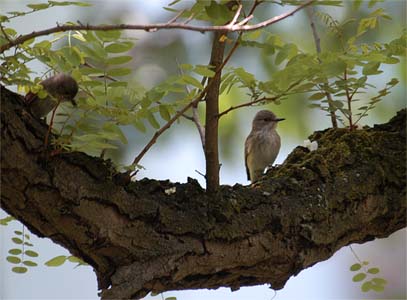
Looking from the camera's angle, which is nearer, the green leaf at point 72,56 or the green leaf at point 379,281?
the green leaf at point 72,56

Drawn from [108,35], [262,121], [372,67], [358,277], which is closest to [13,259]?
[108,35]

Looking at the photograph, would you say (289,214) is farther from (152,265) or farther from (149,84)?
(149,84)

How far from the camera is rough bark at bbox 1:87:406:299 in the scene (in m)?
2.77

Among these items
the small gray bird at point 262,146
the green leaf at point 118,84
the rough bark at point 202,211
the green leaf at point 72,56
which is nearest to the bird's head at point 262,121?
the small gray bird at point 262,146

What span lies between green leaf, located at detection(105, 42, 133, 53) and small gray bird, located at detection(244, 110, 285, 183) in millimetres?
4052

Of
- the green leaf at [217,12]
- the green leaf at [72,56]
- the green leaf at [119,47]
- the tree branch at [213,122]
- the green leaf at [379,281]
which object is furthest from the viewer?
the green leaf at [379,281]

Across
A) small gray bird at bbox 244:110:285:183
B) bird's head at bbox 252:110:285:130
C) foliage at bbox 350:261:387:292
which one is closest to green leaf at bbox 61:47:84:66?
foliage at bbox 350:261:387:292

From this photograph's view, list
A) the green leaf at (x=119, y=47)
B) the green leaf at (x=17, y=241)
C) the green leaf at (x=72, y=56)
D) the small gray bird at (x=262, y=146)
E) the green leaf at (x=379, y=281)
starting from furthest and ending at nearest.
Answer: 1. the small gray bird at (x=262, y=146)
2. the green leaf at (x=379, y=281)
3. the green leaf at (x=17, y=241)
4. the green leaf at (x=119, y=47)
5. the green leaf at (x=72, y=56)

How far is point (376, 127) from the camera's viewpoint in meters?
3.68

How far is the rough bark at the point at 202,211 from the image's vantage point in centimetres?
277

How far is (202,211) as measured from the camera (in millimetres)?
3088

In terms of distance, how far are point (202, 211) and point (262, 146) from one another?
156 inches

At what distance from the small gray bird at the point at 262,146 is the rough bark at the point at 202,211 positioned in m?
3.32

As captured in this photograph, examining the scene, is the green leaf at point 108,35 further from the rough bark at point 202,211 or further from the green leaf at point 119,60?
the rough bark at point 202,211
